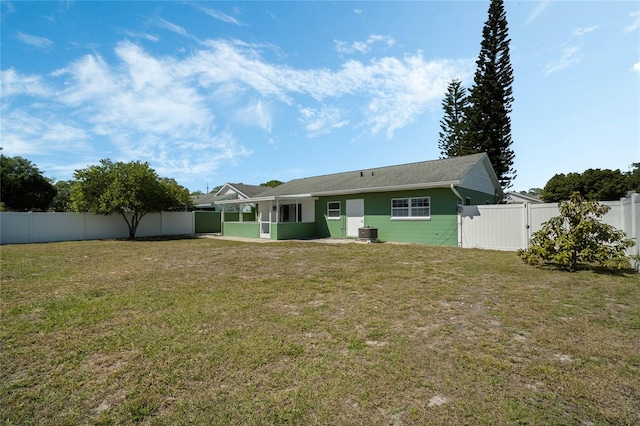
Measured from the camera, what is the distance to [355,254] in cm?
1070

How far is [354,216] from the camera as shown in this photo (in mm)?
16750

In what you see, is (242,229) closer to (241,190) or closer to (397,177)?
(397,177)

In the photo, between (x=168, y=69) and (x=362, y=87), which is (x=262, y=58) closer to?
(x=168, y=69)

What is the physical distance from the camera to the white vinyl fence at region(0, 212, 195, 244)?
56.6 ft

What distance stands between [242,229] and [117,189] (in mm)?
7726

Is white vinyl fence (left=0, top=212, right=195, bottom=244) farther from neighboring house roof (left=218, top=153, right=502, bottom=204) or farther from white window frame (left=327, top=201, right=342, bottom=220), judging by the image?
white window frame (left=327, top=201, right=342, bottom=220)

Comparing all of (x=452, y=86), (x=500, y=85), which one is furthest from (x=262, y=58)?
(x=452, y=86)

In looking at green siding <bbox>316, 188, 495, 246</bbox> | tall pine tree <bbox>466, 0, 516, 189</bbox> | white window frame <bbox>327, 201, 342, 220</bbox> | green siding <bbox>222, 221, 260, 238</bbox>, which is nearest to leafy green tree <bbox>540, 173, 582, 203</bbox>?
tall pine tree <bbox>466, 0, 516, 189</bbox>

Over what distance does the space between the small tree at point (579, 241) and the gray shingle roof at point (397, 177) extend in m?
4.89

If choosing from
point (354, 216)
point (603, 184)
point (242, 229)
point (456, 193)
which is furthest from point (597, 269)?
point (603, 184)

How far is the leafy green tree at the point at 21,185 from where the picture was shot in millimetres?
26766

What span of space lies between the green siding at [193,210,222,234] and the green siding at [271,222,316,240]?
1002 cm

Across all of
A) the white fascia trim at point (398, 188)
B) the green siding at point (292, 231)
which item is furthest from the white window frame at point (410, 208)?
the green siding at point (292, 231)

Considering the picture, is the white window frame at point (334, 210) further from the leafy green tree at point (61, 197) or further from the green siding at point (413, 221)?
the leafy green tree at point (61, 197)
